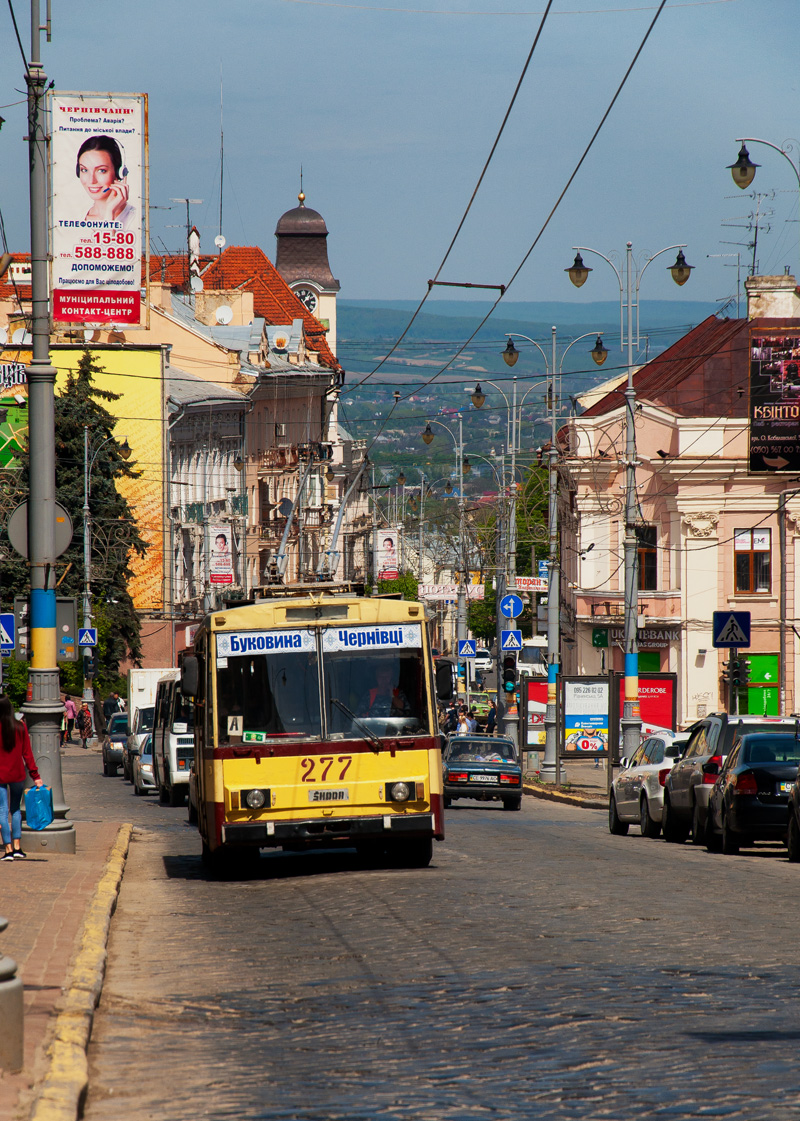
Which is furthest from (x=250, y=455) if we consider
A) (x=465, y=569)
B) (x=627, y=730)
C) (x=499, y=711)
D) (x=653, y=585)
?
(x=627, y=730)

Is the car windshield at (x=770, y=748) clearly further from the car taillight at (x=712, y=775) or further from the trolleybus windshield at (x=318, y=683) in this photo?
the trolleybus windshield at (x=318, y=683)

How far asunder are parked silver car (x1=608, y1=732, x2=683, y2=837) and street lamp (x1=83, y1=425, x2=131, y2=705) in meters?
32.7

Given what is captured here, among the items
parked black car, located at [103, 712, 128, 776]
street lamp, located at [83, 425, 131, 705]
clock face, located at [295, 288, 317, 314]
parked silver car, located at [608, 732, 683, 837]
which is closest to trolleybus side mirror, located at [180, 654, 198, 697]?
parked silver car, located at [608, 732, 683, 837]

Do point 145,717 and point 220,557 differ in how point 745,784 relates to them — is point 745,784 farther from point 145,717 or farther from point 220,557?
point 220,557

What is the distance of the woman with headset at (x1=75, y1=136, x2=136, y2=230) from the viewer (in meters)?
23.4

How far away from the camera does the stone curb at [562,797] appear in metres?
35.4

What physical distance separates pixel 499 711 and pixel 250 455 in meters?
31.6

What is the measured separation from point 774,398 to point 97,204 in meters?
23.9

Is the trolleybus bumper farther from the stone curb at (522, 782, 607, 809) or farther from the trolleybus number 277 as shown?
the stone curb at (522, 782, 607, 809)

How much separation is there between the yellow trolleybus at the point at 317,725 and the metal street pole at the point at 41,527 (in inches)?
81.3

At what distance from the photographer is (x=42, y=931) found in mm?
11227

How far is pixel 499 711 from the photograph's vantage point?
53688 millimetres

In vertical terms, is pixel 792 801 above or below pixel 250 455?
below

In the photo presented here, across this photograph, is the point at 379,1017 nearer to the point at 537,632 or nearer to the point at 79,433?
the point at 79,433
